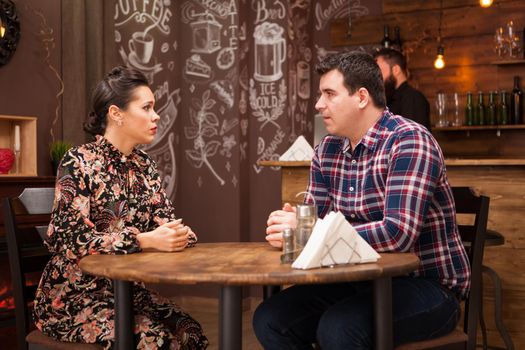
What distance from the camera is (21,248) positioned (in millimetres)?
2480

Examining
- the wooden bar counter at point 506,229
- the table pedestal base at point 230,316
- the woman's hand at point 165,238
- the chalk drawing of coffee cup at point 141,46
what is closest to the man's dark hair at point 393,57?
the wooden bar counter at point 506,229

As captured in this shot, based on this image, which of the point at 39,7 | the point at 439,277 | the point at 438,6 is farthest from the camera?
the point at 438,6

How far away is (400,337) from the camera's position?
84.0 inches

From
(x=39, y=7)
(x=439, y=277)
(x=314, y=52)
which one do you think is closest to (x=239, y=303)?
(x=439, y=277)

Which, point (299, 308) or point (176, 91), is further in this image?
point (176, 91)

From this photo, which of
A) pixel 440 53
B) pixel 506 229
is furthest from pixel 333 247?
pixel 440 53

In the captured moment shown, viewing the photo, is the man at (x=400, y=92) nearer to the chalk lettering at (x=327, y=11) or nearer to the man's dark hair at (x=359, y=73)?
the chalk lettering at (x=327, y=11)

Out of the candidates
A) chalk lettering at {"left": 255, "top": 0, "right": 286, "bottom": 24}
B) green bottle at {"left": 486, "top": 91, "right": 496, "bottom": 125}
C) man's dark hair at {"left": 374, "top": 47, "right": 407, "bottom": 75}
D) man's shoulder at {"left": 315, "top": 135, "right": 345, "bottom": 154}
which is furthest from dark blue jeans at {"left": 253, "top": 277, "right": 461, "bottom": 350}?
green bottle at {"left": 486, "top": 91, "right": 496, "bottom": 125}

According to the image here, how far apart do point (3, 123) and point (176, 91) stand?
1.90 meters

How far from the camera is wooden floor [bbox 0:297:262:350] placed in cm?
451

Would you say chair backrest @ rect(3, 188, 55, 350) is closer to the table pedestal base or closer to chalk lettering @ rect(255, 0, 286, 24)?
the table pedestal base

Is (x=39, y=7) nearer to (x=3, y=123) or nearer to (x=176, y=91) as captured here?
(x=3, y=123)

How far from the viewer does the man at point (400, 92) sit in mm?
5340

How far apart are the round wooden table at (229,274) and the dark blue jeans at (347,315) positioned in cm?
12
